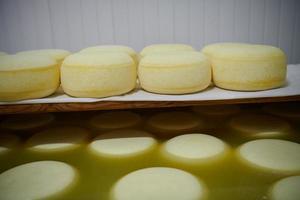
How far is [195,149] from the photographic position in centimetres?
130

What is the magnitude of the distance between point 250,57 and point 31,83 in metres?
1.01

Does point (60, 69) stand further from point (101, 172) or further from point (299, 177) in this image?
point (299, 177)

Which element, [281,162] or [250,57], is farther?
[250,57]

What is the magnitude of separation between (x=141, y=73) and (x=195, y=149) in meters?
0.45

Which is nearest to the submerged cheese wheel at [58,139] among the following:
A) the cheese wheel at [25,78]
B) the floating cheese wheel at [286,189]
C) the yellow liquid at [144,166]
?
the yellow liquid at [144,166]

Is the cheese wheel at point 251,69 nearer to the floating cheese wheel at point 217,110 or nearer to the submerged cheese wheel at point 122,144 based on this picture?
the floating cheese wheel at point 217,110

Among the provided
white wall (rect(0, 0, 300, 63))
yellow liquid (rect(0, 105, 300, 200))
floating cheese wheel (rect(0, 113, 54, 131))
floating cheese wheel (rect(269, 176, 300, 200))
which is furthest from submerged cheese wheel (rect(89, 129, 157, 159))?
white wall (rect(0, 0, 300, 63))

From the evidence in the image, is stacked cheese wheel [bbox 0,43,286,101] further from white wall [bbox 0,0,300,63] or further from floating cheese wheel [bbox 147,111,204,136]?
white wall [bbox 0,0,300,63]

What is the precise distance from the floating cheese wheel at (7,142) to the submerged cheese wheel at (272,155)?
3.60 feet

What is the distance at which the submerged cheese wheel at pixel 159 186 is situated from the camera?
3.31 ft

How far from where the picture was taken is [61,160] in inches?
51.4

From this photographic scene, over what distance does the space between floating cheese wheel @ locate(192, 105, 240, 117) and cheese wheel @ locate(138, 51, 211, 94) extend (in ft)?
1.33

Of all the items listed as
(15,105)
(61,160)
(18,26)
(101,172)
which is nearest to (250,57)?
(101,172)

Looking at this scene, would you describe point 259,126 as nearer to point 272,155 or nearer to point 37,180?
point 272,155
